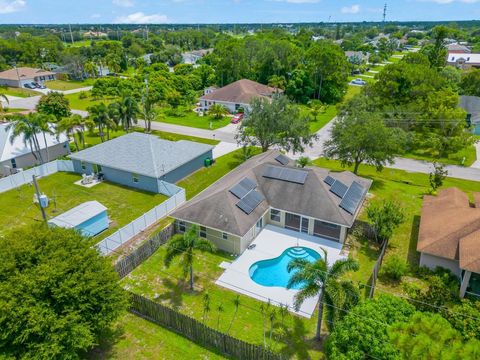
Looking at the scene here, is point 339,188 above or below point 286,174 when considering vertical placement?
below

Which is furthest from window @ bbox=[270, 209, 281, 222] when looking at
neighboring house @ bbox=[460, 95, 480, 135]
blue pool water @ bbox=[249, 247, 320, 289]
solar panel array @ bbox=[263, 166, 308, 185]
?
neighboring house @ bbox=[460, 95, 480, 135]

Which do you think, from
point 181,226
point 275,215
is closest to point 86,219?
point 181,226

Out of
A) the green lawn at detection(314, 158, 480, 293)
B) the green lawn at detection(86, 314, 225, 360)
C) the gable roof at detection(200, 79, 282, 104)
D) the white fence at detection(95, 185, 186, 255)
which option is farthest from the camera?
the gable roof at detection(200, 79, 282, 104)

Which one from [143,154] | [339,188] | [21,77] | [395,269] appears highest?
[21,77]

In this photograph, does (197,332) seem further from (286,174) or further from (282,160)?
(282,160)

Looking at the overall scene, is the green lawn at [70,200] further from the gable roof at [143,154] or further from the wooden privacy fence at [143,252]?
the wooden privacy fence at [143,252]

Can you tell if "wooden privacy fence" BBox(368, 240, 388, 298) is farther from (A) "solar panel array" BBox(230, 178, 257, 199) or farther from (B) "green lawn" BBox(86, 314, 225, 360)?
(A) "solar panel array" BBox(230, 178, 257, 199)
